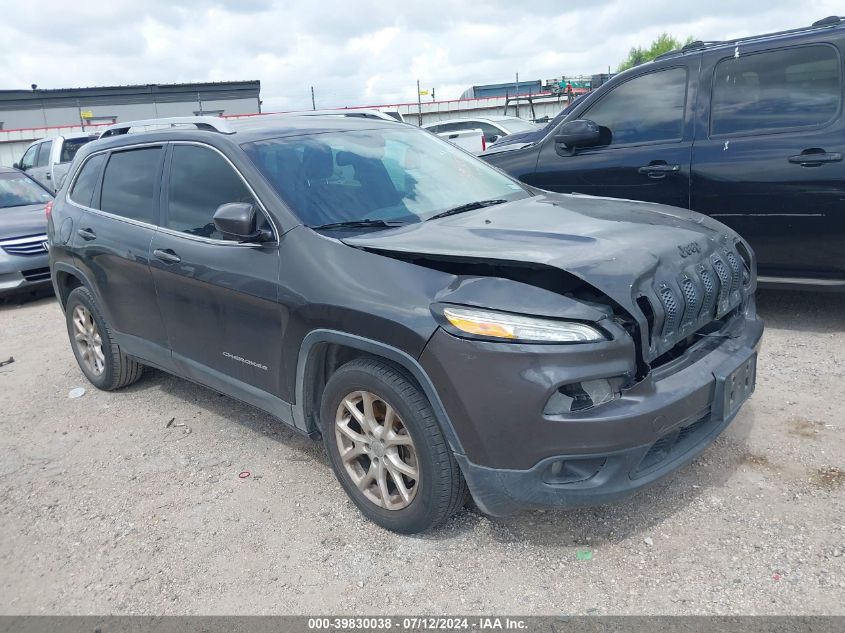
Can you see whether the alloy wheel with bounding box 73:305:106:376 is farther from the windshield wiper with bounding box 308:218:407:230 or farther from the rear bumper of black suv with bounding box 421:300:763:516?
the rear bumper of black suv with bounding box 421:300:763:516

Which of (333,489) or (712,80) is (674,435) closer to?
(333,489)

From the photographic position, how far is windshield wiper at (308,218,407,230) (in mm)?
3178

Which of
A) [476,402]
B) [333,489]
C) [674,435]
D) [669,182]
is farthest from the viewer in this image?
[669,182]

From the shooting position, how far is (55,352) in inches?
246

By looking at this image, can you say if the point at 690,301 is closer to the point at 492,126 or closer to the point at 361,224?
the point at 361,224

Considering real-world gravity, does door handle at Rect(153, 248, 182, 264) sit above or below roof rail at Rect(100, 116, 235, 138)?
below

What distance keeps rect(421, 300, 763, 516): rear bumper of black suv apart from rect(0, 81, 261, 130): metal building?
37.6 m

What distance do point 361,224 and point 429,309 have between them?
84 cm

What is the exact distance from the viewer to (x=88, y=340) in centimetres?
Result: 504

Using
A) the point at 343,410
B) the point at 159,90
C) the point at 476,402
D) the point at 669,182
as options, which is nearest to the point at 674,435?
the point at 476,402

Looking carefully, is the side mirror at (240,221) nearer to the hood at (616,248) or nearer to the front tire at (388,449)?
the hood at (616,248)

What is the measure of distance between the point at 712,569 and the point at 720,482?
2.14ft

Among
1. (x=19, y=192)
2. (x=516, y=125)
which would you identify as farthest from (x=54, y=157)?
(x=516, y=125)

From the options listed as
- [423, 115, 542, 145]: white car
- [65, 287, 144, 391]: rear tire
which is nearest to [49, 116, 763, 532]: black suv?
[65, 287, 144, 391]: rear tire
